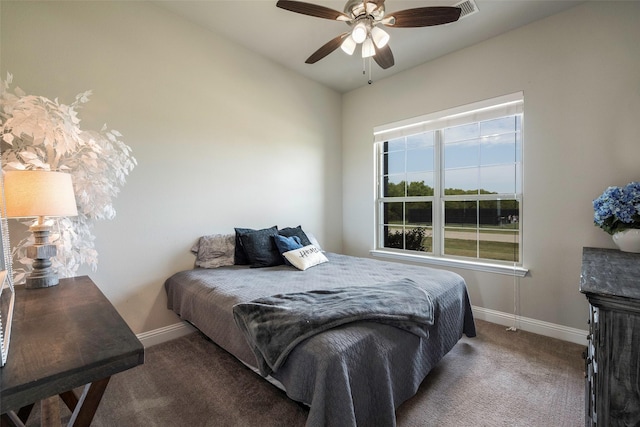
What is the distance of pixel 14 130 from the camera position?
1.55 meters

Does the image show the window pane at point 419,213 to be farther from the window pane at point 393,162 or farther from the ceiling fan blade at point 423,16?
the ceiling fan blade at point 423,16

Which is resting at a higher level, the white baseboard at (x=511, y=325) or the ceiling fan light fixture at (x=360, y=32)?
the ceiling fan light fixture at (x=360, y=32)

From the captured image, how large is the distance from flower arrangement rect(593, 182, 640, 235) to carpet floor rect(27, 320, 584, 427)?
1.07 m

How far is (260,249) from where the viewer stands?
2752 mm

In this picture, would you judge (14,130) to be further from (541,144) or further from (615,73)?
(615,73)

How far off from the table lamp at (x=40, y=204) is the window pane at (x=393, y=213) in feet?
10.7

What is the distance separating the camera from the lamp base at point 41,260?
60.4 inches

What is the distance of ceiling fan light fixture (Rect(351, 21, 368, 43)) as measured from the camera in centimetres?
186

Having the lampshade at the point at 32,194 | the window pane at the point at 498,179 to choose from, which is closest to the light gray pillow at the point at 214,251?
the lampshade at the point at 32,194

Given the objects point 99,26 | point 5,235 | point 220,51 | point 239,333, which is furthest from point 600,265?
point 99,26

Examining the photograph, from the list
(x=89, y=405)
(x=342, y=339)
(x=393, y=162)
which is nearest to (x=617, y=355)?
(x=342, y=339)

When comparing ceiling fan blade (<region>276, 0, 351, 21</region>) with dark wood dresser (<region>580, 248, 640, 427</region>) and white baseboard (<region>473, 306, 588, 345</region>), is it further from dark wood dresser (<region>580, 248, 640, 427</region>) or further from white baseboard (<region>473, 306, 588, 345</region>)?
white baseboard (<region>473, 306, 588, 345</region>)

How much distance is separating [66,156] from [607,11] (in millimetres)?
4210

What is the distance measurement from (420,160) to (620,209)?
6.18 feet
